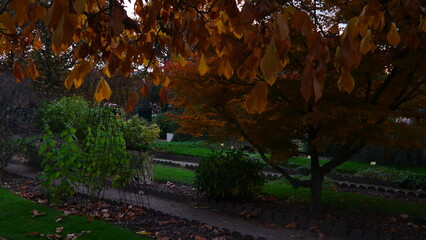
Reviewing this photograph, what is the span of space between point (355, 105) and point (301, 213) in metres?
2.18

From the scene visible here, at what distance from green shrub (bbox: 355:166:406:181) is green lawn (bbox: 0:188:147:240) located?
867 cm

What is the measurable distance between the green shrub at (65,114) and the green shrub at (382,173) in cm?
789

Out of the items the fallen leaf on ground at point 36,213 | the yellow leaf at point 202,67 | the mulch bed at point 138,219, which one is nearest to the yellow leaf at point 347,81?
A: the yellow leaf at point 202,67

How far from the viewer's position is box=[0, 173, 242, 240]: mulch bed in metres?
5.68

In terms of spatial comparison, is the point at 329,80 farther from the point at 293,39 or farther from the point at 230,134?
the point at 230,134

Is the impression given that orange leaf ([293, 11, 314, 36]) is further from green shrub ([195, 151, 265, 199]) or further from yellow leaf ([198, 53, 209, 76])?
green shrub ([195, 151, 265, 199])

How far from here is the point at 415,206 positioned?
7.66 m

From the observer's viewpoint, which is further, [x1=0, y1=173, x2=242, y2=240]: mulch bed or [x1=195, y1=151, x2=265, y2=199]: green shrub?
[x1=195, y1=151, x2=265, y2=199]: green shrub

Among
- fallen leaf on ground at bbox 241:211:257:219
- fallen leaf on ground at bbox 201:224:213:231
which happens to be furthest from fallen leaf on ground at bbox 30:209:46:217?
fallen leaf on ground at bbox 241:211:257:219

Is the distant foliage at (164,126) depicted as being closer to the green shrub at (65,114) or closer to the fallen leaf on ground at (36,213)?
the green shrub at (65,114)

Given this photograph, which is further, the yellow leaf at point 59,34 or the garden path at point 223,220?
the garden path at point 223,220

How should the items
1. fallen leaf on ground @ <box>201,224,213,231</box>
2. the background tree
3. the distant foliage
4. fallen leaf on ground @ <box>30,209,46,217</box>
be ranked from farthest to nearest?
the distant foliage
fallen leaf on ground @ <box>30,209,46,217</box>
fallen leaf on ground @ <box>201,224,213,231</box>
the background tree

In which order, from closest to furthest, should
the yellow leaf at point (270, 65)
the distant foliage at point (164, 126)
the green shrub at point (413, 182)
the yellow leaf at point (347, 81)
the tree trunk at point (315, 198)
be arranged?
1. the yellow leaf at point (270, 65)
2. the yellow leaf at point (347, 81)
3. the tree trunk at point (315, 198)
4. the green shrub at point (413, 182)
5. the distant foliage at point (164, 126)

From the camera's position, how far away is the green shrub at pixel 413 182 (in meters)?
10.4
